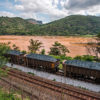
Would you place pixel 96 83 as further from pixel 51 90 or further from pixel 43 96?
pixel 43 96

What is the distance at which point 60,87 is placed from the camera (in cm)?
1501

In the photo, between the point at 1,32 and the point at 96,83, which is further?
the point at 1,32

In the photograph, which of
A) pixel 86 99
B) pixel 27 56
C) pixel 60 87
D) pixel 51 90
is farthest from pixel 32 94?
pixel 27 56

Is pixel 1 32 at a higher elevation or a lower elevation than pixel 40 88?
higher

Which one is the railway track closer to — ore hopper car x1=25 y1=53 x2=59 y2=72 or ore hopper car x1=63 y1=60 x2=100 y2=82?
ore hopper car x1=63 y1=60 x2=100 y2=82

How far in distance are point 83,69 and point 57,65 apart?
581 cm

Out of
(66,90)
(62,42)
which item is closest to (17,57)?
A: (66,90)

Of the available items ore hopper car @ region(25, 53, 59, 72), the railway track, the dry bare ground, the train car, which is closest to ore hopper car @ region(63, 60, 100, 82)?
ore hopper car @ region(25, 53, 59, 72)

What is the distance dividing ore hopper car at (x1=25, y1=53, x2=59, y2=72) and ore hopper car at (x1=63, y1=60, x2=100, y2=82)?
105 inches

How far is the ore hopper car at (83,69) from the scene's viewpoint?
1689 cm

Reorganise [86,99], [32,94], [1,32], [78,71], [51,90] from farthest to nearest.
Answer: [1,32], [78,71], [51,90], [32,94], [86,99]

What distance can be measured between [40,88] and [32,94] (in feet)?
5.83

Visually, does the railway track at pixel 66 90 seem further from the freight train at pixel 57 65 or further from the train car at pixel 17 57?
the train car at pixel 17 57

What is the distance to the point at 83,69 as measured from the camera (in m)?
A: 17.8
